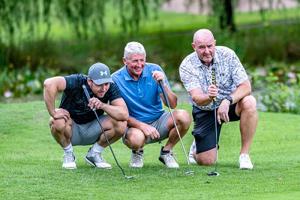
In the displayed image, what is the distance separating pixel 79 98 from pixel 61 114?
235mm

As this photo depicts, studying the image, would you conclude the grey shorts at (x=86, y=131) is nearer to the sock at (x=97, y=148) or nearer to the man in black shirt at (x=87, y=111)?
the man in black shirt at (x=87, y=111)

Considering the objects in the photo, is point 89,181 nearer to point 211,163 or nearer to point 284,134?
point 211,163

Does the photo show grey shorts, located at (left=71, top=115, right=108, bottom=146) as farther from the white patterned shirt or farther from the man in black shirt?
the white patterned shirt

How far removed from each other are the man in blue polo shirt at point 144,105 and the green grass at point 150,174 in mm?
292

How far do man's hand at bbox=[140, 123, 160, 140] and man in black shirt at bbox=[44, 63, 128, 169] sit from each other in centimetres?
20

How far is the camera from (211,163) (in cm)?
1051

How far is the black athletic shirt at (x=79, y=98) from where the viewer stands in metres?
9.79

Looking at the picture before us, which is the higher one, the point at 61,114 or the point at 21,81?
the point at 61,114

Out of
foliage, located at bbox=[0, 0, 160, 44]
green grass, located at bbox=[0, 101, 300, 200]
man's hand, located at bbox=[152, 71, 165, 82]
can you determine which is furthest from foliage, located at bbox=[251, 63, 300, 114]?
man's hand, located at bbox=[152, 71, 165, 82]

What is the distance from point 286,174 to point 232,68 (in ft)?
3.85

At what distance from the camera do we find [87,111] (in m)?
10.0

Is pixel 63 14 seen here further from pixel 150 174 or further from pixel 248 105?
pixel 150 174

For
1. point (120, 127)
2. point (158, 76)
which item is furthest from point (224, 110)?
point (120, 127)

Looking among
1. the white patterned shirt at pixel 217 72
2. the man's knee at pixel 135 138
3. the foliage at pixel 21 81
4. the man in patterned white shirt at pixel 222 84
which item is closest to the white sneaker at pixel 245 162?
the man in patterned white shirt at pixel 222 84
